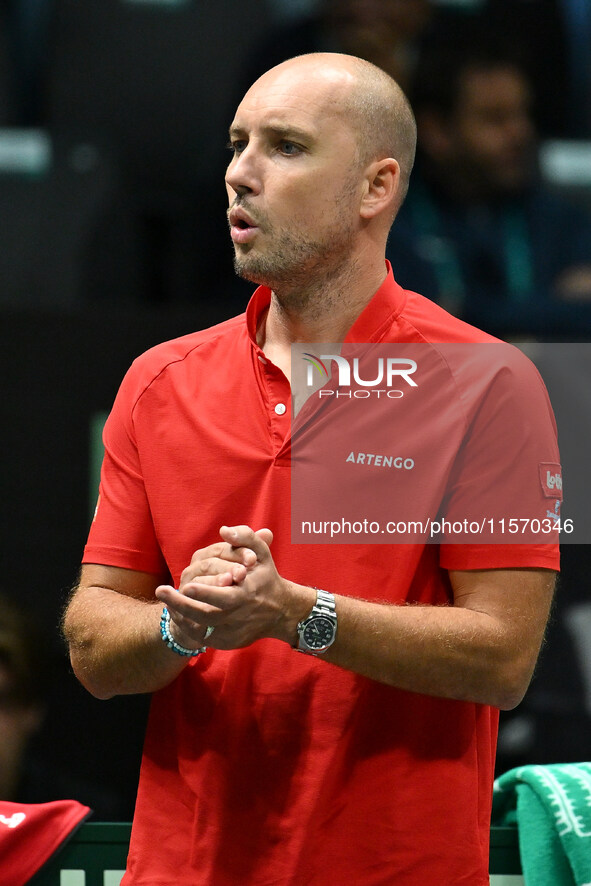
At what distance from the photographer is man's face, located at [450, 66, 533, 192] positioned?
2842mm

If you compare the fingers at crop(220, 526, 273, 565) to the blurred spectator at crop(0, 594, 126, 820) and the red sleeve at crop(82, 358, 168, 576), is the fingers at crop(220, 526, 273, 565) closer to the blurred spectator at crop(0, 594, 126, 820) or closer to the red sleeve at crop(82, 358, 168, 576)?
the red sleeve at crop(82, 358, 168, 576)

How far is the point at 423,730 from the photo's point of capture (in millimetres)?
1592

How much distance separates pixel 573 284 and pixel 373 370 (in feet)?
3.89

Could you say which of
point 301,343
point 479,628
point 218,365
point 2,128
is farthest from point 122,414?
point 2,128

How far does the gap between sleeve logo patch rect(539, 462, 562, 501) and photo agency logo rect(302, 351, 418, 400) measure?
0.21m

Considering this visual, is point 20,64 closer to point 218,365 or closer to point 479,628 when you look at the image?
point 218,365

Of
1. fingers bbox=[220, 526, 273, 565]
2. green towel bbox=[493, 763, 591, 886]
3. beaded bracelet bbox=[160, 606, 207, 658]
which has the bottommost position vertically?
green towel bbox=[493, 763, 591, 886]

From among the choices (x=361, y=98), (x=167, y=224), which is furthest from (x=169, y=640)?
(x=167, y=224)

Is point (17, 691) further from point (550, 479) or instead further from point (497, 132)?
point (497, 132)

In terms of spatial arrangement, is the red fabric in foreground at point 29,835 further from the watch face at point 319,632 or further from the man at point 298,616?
the watch face at point 319,632

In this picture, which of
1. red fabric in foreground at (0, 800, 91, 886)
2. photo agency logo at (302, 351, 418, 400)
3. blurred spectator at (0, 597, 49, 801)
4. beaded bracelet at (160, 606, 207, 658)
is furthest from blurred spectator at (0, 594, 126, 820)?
photo agency logo at (302, 351, 418, 400)

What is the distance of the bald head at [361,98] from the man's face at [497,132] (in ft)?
3.76

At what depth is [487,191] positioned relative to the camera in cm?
286

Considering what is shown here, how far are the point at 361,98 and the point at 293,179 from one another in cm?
17
